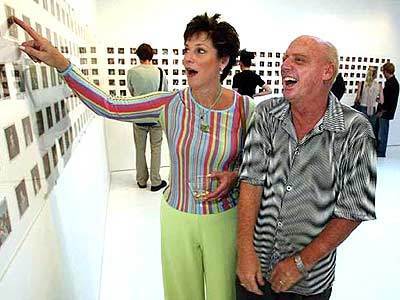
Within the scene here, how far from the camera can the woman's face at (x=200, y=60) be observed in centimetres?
125

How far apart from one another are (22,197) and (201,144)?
2.13ft

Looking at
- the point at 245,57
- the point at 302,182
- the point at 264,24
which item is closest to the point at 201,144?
the point at 302,182

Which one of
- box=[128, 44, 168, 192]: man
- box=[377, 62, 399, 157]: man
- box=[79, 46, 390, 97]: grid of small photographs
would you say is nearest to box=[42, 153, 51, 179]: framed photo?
box=[128, 44, 168, 192]: man

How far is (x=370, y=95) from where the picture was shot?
5.49m

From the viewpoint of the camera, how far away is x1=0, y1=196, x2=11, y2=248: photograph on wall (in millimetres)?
628

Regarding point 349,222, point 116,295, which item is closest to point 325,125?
point 349,222

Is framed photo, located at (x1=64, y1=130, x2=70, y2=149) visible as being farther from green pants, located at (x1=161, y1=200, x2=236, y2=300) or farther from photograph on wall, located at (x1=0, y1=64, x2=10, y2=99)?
photograph on wall, located at (x1=0, y1=64, x2=10, y2=99)

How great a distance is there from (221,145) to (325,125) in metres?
0.37

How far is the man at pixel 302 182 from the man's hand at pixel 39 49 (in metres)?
0.68

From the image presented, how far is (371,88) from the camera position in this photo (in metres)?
5.47

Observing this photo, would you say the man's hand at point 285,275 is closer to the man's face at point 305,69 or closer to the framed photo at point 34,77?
the man's face at point 305,69

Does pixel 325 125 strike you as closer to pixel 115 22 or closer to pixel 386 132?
Result: pixel 115 22

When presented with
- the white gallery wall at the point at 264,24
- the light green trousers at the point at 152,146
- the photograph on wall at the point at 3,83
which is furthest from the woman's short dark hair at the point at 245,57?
the photograph on wall at the point at 3,83

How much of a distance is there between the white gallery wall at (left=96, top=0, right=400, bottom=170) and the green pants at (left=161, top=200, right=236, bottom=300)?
3455mm
